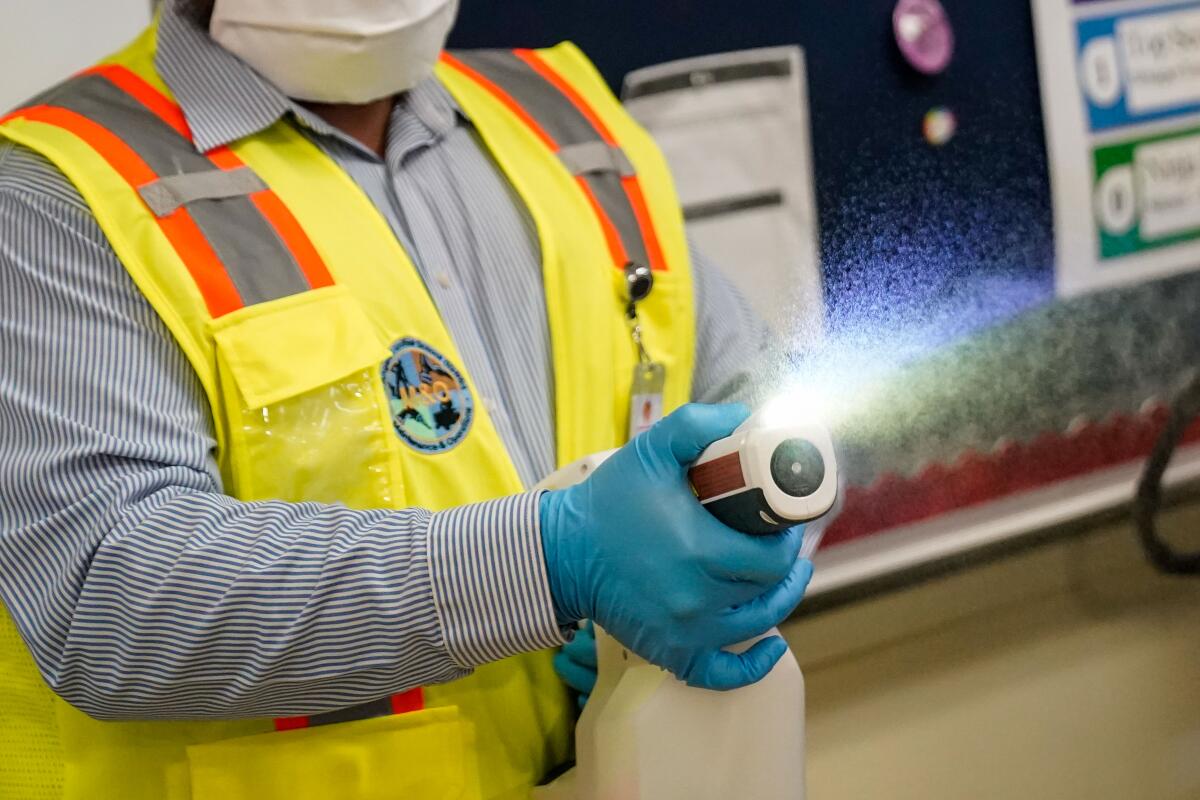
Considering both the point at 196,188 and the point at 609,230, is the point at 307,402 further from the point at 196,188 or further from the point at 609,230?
the point at 609,230

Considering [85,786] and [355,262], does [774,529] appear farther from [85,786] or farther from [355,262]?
[85,786]

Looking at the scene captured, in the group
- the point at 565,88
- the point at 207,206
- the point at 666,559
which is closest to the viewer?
the point at 666,559

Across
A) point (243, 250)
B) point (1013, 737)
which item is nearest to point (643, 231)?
point (243, 250)

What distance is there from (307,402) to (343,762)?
8.3 inches

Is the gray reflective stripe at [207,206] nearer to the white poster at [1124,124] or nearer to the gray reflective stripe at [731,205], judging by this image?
the gray reflective stripe at [731,205]

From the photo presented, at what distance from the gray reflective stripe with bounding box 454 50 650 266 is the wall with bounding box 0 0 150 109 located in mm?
248

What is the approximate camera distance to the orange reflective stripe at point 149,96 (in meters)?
0.78

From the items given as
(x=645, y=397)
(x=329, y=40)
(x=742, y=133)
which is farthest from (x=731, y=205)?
(x=329, y=40)

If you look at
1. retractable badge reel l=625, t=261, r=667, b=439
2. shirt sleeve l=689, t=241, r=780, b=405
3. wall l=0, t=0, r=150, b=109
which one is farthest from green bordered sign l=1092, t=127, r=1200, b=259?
wall l=0, t=0, r=150, b=109

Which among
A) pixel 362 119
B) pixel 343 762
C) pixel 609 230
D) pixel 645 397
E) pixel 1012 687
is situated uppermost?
pixel 362 119

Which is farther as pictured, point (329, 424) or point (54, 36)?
point (54, 36)

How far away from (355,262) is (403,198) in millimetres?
87

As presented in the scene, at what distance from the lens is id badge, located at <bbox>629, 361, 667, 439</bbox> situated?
87 centimetres

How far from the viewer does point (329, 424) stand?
0.73 metres
